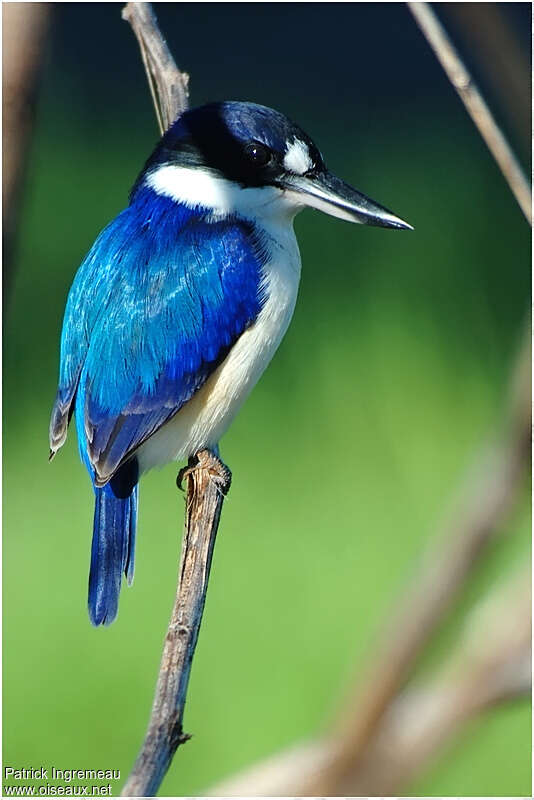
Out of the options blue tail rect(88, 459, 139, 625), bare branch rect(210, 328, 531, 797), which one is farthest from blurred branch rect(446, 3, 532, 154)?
blue tail rect(88, 459, 139, 625)

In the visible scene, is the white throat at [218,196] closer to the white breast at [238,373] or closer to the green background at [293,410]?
the white breast at [238,373]

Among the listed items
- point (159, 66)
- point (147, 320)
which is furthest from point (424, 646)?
point (159, 66)

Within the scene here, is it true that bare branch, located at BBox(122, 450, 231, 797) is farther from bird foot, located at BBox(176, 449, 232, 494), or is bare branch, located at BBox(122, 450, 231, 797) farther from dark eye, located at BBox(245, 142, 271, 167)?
dark eye, located at BBox(245, 142, 271, 167)

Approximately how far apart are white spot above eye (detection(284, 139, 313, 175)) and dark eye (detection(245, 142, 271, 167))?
3cm

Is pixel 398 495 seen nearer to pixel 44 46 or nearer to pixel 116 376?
pixel 116 376

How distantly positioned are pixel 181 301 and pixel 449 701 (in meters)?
1.02

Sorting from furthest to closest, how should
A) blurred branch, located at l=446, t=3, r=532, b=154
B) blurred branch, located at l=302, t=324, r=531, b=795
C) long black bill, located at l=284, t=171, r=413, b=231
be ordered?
long black bill, located at l=284, t=171, r=413, b=231
blurred branch, located at l=446, t=3, r=532, b=154
blurred branch, located at l=302, t=324, r=531, b=795

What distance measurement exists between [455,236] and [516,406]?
2741 millimetres

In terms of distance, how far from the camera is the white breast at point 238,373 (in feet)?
5.20

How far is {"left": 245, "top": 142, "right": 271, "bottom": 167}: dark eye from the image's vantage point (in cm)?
151

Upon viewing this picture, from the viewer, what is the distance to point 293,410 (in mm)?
2924

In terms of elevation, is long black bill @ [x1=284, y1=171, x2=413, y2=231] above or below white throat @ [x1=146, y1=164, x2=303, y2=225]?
below

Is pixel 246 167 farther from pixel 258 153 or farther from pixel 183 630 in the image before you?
pixel 183 630

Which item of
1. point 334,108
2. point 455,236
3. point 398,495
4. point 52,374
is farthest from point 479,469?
point 334,108
